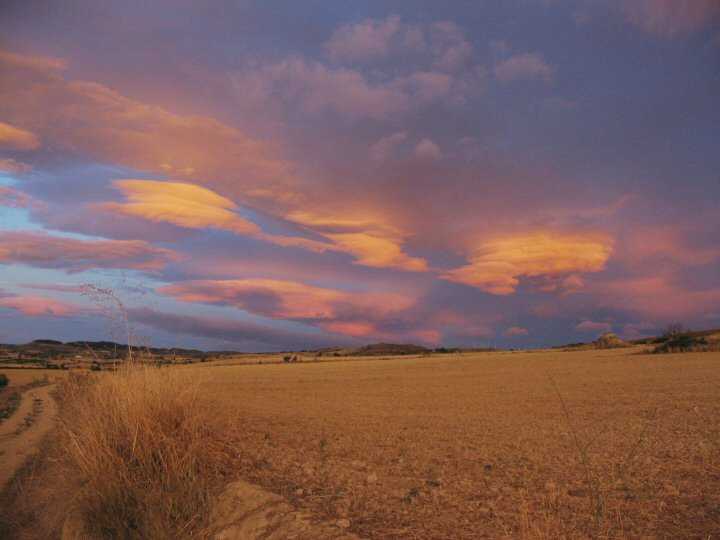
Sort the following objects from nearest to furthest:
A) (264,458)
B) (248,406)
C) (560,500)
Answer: (560,500), (264,458), (248,406)

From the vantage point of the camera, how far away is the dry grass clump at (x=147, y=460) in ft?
21.9

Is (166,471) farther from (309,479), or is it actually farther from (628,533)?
(628,533)

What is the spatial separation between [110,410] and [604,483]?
6556 millimetres

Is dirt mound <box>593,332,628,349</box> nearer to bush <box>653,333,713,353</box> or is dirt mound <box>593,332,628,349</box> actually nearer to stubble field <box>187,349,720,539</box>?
bush <box>653,333,713,353</box>

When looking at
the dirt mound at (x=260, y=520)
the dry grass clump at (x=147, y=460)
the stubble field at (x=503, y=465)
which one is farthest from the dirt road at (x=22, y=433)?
the dirt mound at (x=260, y=520)

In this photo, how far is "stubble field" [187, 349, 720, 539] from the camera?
511cm

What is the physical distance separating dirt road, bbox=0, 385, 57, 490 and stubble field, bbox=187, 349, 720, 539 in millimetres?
5136

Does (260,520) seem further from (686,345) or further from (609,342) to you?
(609,342)

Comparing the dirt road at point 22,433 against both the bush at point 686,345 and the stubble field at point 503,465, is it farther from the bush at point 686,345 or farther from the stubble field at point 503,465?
the bush at point 686,345

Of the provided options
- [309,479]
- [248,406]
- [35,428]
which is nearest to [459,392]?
[248,406]

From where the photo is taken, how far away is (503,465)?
7223 millimetres

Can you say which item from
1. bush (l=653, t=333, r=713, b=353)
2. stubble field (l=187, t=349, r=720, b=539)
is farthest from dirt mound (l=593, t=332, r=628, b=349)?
stubble field (l=187, t=349, r=720, b=539)

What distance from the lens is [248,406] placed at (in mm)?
15695

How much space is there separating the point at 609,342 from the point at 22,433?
159 feet
